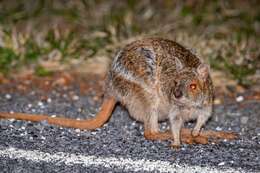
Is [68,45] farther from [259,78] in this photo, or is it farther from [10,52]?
[259,78]

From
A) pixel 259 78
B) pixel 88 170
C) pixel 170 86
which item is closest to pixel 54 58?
pixel 259 78

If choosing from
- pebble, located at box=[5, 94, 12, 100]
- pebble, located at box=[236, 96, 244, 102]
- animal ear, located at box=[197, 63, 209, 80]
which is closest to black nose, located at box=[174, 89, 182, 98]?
animal ear, located at box=[197, 63, 209, 80]

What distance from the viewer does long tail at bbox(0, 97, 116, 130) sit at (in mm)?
7176

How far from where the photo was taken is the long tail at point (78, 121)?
7176 millimetres

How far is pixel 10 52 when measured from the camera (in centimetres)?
980

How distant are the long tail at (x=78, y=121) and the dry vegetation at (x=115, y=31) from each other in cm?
195

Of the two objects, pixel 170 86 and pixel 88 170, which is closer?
pixel 88 170

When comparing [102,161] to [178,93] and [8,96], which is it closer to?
[178,93]

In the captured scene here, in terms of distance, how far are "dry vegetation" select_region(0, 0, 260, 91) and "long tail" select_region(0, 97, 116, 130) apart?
1.95 m

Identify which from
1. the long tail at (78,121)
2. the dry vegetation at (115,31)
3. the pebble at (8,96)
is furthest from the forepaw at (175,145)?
the pebble at (8,96)

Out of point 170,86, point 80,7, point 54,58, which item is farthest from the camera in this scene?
point 80,7

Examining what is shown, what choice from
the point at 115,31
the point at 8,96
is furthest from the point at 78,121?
the point at 115,31

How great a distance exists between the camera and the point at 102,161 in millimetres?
6109

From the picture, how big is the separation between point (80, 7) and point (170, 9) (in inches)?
62.3
